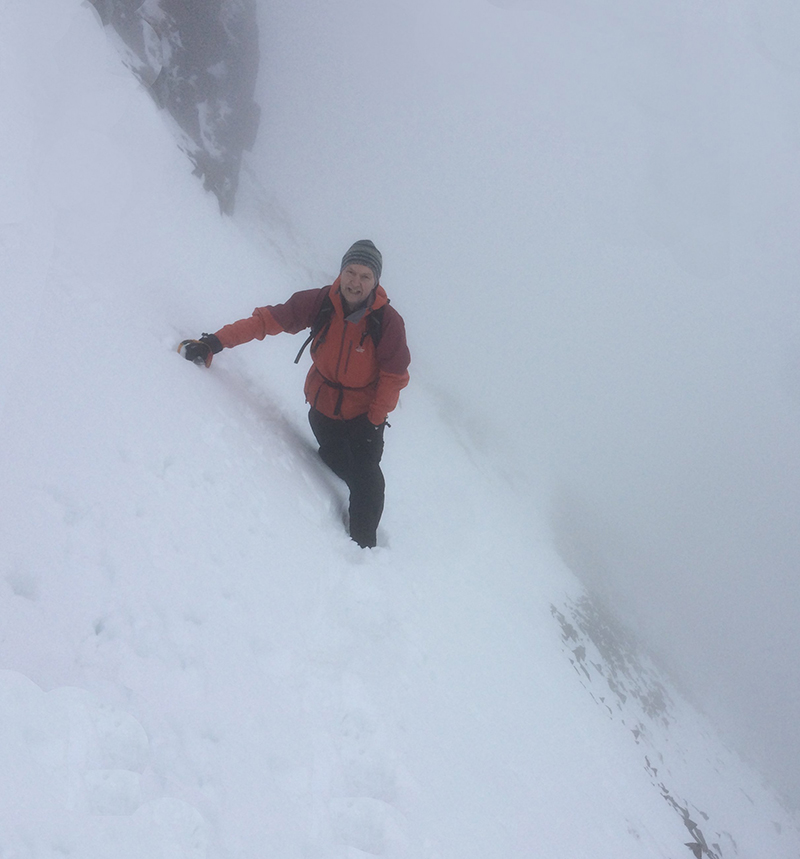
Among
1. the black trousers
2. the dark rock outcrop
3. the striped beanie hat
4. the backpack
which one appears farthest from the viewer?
the dark rock outcrop

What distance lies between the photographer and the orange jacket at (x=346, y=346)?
4516mm

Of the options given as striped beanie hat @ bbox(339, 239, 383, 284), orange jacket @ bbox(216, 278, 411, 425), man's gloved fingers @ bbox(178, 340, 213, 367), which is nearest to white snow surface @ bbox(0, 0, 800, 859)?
man's gloved fingers @ bbox(178, 340, 213, 367)

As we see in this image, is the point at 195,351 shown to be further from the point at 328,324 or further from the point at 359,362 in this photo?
the point at 359,362

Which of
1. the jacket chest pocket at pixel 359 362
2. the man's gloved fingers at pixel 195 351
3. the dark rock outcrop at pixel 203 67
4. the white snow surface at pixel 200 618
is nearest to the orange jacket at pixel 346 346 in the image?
the jacket chest pocket at pixel 359 362

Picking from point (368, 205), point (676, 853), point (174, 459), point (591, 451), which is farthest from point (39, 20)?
point (368, 205)

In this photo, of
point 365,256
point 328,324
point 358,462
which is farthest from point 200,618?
point 365,256

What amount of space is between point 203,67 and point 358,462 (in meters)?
14.6

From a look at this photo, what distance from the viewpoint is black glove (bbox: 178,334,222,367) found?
462cm

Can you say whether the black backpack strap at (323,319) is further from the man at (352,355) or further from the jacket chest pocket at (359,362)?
the jacket chest pocket at (359,362)

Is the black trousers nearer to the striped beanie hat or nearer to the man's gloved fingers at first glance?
the man's gloved fingers

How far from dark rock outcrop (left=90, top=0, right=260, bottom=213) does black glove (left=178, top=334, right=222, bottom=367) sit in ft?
25.9

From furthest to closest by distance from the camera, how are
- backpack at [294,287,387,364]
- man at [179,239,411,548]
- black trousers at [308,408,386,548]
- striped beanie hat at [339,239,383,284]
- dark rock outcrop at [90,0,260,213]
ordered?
1. dark rock outcrop at [90,0,260,213]
2. black trousers at [308,408,386,548]
3. backpack at [294,287,387,364]
4. man at [179,239,411,548]
5. striped beanie hat at [339,239,383,284]

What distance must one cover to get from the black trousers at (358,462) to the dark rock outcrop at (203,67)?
839cm

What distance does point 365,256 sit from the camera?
13.8 ft
